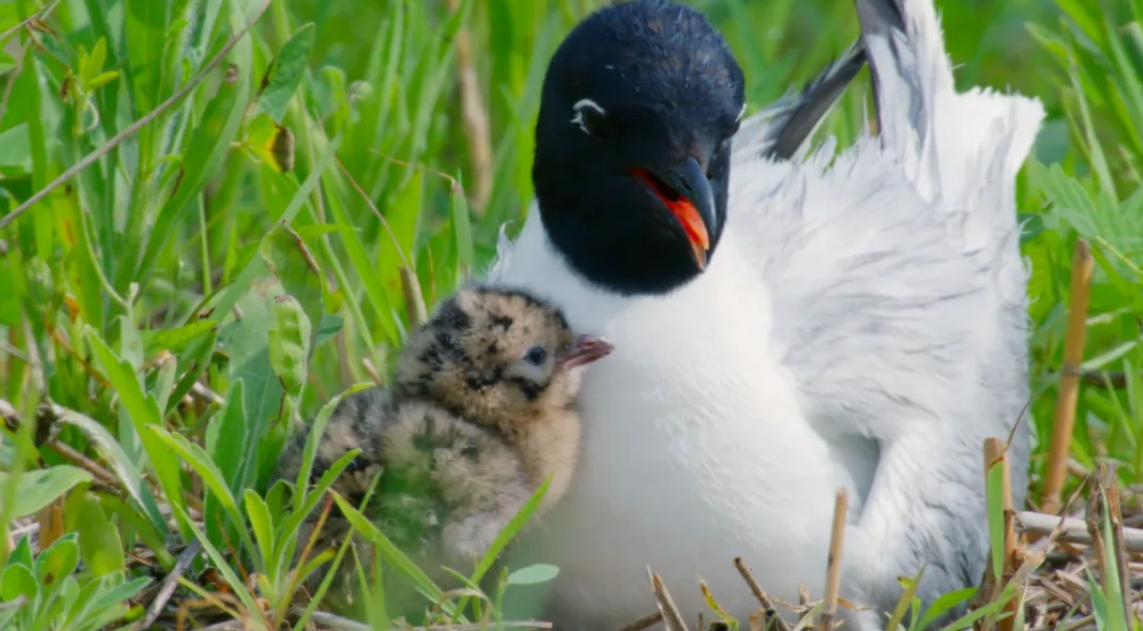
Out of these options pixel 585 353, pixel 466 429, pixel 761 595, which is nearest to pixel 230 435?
pixel 466 429

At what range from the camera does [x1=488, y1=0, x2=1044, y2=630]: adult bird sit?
388 cm

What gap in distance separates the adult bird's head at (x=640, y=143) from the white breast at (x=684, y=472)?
13 cm

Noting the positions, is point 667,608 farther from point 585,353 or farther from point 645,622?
point 585,353

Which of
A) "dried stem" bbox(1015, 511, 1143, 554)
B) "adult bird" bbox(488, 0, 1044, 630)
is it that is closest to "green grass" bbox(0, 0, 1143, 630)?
"adult bird" bbox(488, 0, 1044, 630)

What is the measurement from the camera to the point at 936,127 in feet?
17.2

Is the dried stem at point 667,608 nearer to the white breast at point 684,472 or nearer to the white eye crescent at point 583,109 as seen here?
the white breast at point 684,472

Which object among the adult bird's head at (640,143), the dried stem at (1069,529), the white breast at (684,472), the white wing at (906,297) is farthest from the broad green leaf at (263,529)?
the dried stem at (1069,529)

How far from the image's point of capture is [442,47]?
587cm

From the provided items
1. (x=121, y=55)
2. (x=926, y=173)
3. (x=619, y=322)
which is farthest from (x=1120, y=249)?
(x=121, y=55)

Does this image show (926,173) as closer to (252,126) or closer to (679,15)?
(679,15)

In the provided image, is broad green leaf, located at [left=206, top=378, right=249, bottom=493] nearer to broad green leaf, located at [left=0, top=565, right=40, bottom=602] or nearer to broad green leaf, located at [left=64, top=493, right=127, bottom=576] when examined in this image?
broad green leaf, located at [left=64, top=493, right=127, bottom=576]

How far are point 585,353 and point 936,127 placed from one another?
177 centimetres

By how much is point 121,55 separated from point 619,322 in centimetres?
143

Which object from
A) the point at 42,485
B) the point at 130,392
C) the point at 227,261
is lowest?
the point at 42,485
